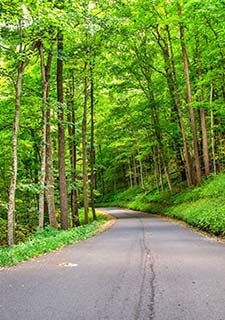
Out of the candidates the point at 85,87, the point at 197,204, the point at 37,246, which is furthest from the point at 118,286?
the point at 85,87

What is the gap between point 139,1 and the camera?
75.8 feet

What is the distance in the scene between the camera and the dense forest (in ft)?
44.0

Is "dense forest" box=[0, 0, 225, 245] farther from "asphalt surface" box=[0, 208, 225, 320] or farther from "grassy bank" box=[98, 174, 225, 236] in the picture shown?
"asphalt surface" box=[0, 208, 225, 320]

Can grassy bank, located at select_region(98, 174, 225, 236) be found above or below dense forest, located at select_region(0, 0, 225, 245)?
below

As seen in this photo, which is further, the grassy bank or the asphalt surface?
the grassy bank

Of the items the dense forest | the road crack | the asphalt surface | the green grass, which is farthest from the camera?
the dense forest

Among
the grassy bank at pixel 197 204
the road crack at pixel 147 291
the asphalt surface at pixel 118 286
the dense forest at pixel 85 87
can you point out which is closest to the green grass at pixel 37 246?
the asphalt surface at pixel 118 286

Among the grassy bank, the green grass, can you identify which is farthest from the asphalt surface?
the grassy bank

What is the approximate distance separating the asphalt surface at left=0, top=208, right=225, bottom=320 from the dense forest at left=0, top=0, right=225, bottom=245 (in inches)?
192

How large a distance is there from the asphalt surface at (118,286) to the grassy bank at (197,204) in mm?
5116

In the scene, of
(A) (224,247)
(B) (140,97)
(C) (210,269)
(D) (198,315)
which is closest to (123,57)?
(B) (140,97)

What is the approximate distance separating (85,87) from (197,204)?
9340mm

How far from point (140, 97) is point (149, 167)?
57.9ft

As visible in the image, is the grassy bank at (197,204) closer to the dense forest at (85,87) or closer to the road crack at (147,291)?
the dense forest at (85,87)
